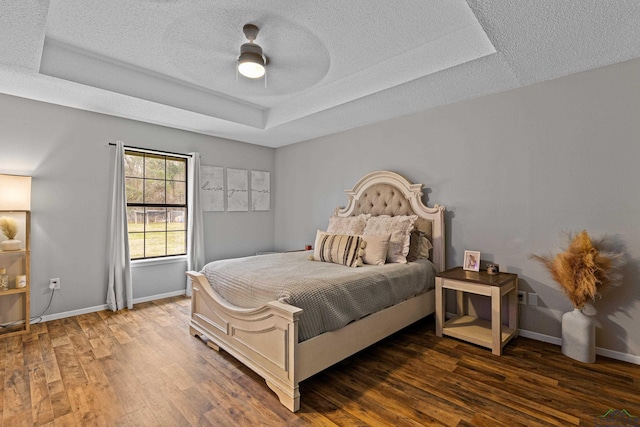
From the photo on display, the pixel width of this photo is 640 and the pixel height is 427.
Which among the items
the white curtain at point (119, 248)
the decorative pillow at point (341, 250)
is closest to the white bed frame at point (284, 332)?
the decorative pillow at point (341, 250)

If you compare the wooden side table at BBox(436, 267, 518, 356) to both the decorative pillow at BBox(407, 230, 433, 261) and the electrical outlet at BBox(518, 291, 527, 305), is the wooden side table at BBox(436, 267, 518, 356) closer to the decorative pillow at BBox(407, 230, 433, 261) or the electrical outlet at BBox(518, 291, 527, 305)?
the electrical outlet at BBox(518, 291, 527, 305)

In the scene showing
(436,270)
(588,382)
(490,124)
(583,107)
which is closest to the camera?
(588,382)

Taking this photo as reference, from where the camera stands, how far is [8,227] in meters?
2.94

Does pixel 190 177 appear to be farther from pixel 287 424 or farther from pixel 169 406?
pixel 287 424

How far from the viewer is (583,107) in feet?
8.32

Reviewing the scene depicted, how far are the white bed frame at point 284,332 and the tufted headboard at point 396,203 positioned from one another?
0.04ft

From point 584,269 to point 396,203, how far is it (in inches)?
70.1

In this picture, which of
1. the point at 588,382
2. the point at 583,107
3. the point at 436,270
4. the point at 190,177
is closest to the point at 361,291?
the point at 436,270

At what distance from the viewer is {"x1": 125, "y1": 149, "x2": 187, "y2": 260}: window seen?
4000 millimetres

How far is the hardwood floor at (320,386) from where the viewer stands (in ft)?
5.78

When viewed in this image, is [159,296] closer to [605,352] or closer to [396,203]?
[396,203]

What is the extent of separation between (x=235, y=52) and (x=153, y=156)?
2.27 meters

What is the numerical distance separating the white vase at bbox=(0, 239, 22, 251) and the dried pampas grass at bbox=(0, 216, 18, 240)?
52 millimetres

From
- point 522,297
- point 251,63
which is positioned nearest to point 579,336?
point 522,297
